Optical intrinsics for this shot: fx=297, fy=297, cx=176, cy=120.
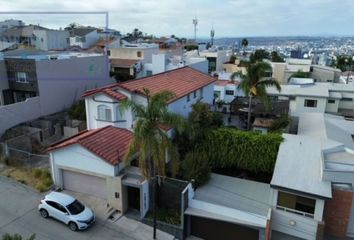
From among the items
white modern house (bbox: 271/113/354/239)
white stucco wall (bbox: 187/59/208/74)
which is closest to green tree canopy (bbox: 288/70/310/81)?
white stucco wall (bbox: 187/59/208/74)

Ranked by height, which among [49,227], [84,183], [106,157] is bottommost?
[49,227]

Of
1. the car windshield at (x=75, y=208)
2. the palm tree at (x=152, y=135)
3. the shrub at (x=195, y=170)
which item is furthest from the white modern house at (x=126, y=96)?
the car windshield at (x=75, y=208)

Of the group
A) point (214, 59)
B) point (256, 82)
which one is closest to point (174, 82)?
point (256, 82)

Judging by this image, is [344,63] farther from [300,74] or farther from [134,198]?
[134,198]

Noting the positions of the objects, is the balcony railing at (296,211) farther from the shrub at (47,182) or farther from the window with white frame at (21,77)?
the window with white frame at (21,77)

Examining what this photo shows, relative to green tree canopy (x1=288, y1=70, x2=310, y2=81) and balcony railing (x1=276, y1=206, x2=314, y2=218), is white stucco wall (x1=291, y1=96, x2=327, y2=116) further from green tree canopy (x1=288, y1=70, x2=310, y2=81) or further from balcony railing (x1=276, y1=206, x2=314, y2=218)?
balcony railing (x1=276, y1=206, x2=314, y2=218)

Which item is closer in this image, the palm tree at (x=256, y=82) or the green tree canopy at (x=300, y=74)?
the palm tree at (x=256, y=82)
